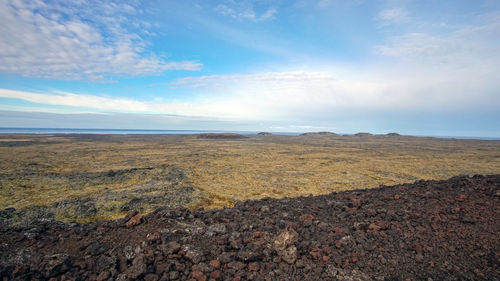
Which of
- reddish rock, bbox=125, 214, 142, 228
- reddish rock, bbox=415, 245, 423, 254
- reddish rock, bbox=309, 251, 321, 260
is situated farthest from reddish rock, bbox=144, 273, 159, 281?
reddish rock, bbox=415, 245, 423, 254

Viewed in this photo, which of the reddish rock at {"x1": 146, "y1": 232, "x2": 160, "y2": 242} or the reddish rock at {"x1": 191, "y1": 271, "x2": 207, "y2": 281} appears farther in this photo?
the reddish rock at {"x1": 146, "y1": 232, "x2": 160, "y2": 242}

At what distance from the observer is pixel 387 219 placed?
23.8 ft

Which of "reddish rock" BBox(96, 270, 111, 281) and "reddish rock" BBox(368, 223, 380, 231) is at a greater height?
"reddish rock" BBox(368, 223, 380, 231)

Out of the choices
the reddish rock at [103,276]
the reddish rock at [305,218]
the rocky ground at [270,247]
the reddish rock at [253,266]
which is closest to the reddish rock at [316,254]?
the rocky ground at [270,247]

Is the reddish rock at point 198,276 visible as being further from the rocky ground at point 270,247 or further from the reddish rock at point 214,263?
the reddish rock at point 214,263

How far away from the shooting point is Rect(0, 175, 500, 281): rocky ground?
4.92m

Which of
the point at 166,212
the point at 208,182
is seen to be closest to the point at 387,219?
the point at 166,212

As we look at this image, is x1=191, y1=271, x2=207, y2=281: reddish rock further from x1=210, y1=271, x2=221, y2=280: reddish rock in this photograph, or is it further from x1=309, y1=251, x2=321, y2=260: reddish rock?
x1=309, y1=251, x2=321, y2=260: reddish rock

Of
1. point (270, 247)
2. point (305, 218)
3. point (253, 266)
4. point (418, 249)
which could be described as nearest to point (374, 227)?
point (418, 249)

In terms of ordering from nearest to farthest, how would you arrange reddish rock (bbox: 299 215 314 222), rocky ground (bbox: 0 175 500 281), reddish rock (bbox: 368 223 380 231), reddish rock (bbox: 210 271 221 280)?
reddish rock (bbox: 210 271 221 280), rocky ground (bbox: 0 175 500 281), reddish rock (bbox: 368 223 380 231), reddish rock (bbox: 299 215 314 222)

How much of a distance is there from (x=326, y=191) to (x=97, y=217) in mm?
12066

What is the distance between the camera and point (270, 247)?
5785mm

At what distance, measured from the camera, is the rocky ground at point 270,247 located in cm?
492

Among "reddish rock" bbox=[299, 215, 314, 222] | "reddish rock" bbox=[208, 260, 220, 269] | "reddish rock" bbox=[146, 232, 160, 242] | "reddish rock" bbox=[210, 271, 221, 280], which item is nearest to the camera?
"reddish rock" bbox=[210, 271, 221, 280]
